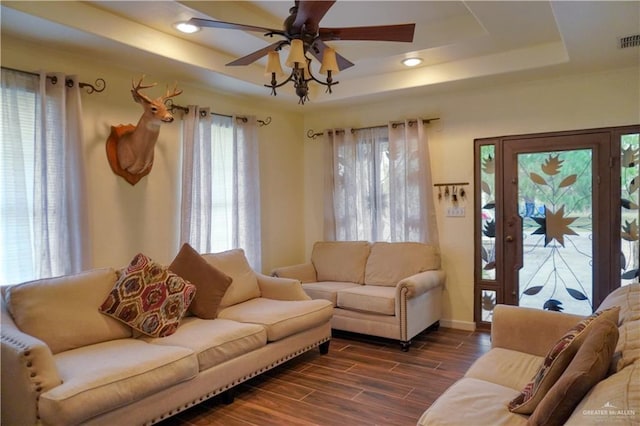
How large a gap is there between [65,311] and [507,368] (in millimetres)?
2560

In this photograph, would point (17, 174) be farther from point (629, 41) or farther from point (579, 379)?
point (629, 41)

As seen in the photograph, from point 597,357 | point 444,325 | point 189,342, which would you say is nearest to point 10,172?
point 189,342

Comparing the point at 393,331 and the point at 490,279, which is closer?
the point at 393,331

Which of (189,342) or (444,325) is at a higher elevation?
(189,342)

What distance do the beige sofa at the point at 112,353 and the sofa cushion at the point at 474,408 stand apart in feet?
4.75

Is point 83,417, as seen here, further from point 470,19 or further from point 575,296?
point 575,296

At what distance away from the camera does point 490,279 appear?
4426 mm

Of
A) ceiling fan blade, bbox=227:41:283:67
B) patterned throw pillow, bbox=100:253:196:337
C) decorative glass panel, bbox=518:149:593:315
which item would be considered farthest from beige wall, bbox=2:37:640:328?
ceiling fan blade, bbox=227:41:283:67

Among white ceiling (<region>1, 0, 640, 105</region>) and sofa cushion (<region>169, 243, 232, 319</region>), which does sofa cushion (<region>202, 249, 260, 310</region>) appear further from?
white ceiling (<region>1, 0, 640, 105</region>)

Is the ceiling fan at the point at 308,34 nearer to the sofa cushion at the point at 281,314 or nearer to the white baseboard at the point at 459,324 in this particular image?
the sofa cushion at the point at 281,314

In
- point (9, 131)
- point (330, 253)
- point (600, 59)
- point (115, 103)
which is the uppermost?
point (600, 59)

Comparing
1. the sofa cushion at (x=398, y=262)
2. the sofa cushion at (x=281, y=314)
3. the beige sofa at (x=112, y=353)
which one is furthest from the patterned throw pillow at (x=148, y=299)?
the sofa cushion at (x=398, y=262)

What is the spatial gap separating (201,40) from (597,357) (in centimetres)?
335

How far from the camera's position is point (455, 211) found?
A: 455 cm
